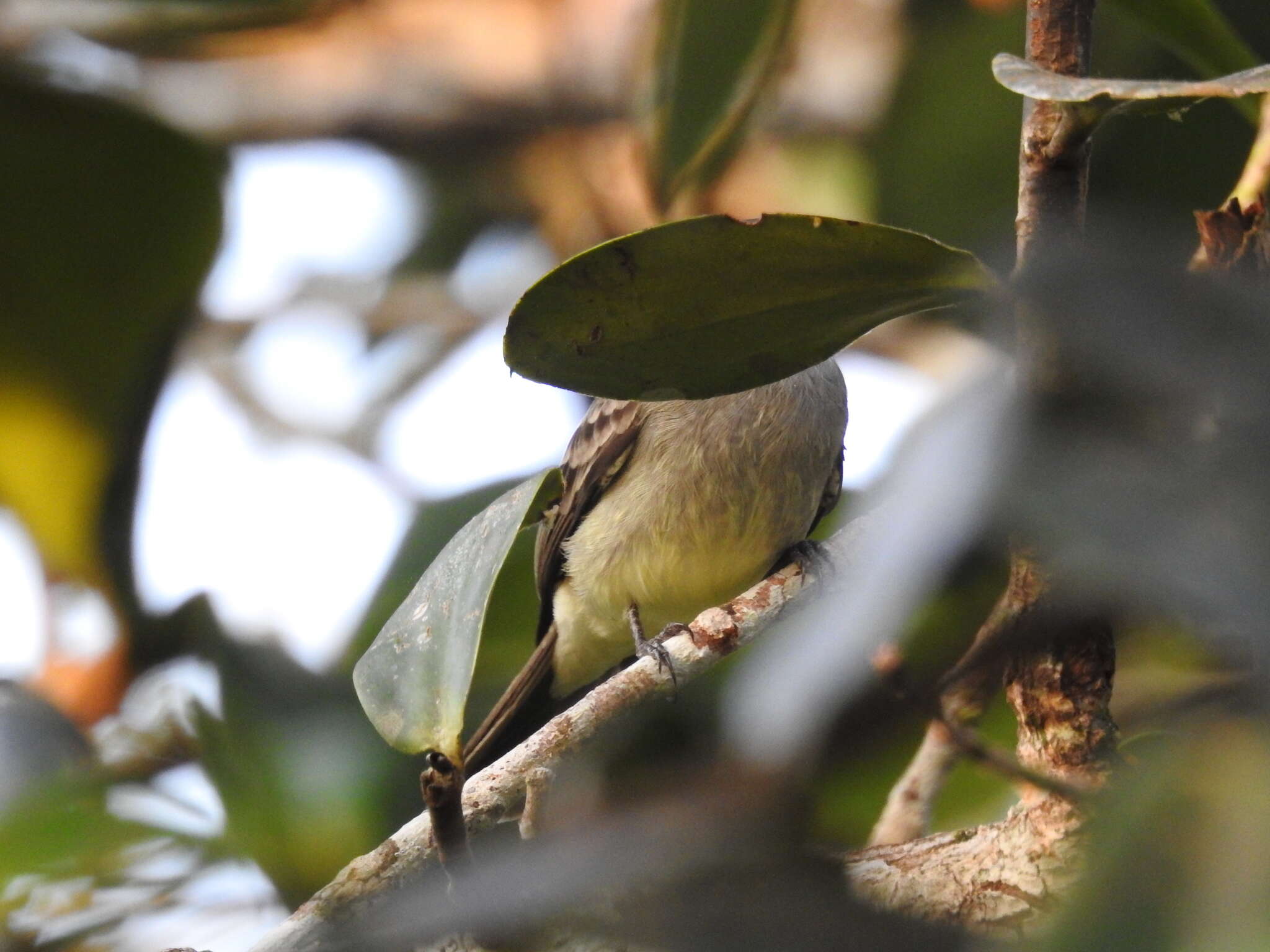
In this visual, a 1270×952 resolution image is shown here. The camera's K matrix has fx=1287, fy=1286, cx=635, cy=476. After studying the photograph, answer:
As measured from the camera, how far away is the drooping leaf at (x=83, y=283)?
1.54 meters

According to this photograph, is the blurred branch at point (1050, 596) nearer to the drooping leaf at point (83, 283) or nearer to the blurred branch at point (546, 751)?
the blurred branch at point (546, 751)

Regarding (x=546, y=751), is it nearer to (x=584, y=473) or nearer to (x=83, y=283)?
(x=83, y=283)

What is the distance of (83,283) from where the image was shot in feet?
5.32

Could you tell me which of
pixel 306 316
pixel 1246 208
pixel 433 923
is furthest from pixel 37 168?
pixel 306 316

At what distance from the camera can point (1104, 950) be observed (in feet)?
2.04

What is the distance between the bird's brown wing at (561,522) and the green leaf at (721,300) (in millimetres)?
2069

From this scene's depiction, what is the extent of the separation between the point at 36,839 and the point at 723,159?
1.39m

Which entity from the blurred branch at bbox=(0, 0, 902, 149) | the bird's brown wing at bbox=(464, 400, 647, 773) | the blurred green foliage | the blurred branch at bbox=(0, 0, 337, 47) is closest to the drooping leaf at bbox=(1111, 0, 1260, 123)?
the blurred green foliage

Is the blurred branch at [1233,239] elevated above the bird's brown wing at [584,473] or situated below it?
above

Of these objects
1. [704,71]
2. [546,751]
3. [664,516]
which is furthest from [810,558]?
[546,751]

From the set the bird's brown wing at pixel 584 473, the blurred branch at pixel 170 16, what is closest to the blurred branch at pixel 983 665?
the blurred branch at pixel 170 16

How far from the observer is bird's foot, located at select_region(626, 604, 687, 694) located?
165 centimetres

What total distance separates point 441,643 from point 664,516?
198 cm

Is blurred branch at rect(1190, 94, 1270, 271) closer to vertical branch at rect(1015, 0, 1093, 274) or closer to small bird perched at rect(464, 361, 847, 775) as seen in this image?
vertical branch at rect(1015, 0, 1093, 274)
